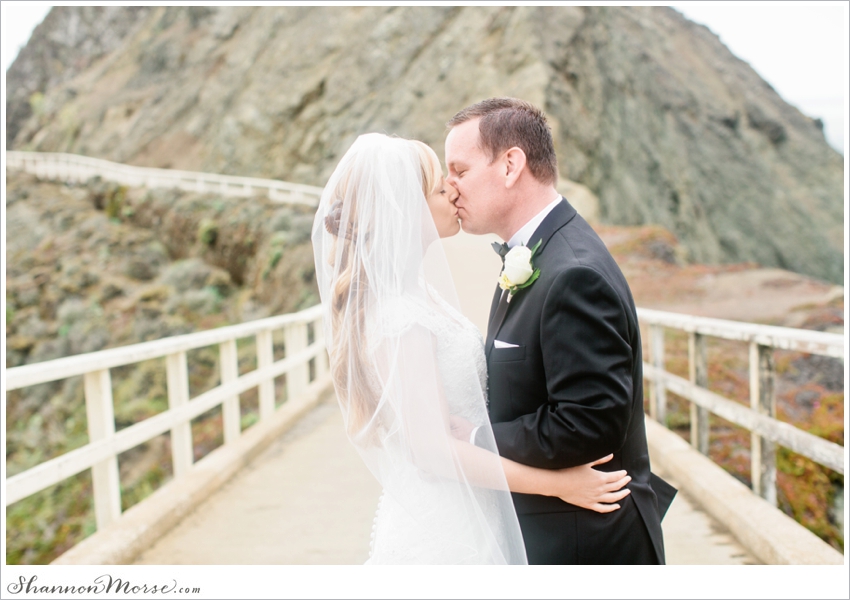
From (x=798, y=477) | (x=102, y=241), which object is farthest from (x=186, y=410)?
(x=102, y=241)

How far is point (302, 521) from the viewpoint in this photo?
14.2 feet

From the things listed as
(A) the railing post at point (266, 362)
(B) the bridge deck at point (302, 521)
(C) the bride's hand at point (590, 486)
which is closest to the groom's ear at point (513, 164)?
(C) the bride's hand at point (590, 486)

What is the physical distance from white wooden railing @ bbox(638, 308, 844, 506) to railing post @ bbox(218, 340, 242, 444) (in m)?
3.87

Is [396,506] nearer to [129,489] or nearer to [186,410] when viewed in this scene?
[186,410]

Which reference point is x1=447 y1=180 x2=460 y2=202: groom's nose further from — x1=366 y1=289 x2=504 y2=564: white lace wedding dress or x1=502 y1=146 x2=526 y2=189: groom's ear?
x1=366 y1=289 x2=504 y2=564: white lace wedding dress

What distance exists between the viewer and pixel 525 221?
2.00 meters

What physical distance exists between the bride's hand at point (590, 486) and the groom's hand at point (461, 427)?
0.28 meters

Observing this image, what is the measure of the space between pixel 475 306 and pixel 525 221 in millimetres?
A: 5053

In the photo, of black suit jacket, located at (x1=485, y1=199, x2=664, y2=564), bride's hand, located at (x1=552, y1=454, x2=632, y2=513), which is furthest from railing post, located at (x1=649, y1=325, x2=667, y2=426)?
bride's hand, located at (x1=552, y1=454, x2=632, y2=513)

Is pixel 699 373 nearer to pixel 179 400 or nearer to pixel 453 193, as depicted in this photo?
pixel 453 193

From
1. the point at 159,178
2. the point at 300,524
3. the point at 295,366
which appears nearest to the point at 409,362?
the point at 300,524

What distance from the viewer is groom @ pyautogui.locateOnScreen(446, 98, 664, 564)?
1.63m

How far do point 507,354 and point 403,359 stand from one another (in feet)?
0.99

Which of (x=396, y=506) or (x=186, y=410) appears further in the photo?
(x=186, y=410)
